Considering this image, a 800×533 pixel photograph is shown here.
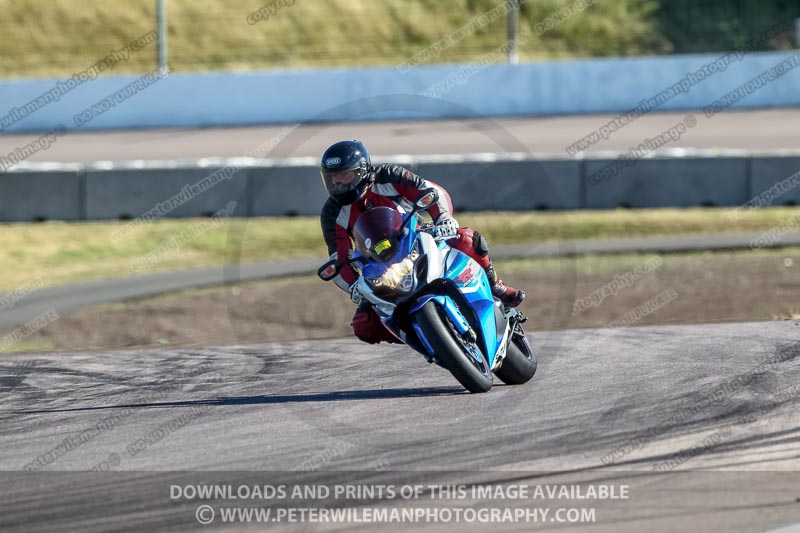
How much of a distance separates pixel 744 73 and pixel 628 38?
4.81 m

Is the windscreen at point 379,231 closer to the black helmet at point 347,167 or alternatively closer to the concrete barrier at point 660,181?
the black helmet at point 347,167

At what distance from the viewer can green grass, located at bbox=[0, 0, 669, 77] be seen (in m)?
33.4

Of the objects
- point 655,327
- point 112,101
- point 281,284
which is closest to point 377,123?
point 112,101

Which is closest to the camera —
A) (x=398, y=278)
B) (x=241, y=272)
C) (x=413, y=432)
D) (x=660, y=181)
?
(x=413, y=432)

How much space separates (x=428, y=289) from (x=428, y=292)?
0.07ft

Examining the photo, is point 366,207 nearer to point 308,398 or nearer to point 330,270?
point 330,270

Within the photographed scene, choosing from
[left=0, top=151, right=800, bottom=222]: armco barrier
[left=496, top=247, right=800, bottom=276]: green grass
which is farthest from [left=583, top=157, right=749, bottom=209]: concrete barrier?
[left=496, top=247, right=800, bottom=276]: green grass

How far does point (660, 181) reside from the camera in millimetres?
17453

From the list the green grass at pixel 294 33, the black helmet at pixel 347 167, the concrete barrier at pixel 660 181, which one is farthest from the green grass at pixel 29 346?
the green grass at pixel 294 33

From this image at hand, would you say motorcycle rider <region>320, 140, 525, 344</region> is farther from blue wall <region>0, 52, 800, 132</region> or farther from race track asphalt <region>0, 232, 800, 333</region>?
blue wall <region>0, 52, 800, 132</region>

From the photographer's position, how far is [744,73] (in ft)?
98.6

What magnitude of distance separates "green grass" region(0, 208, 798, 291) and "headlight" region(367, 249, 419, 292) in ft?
31.4

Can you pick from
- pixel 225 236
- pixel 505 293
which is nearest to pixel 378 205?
pixel 505 293

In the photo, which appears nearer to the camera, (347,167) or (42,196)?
(347,167)
